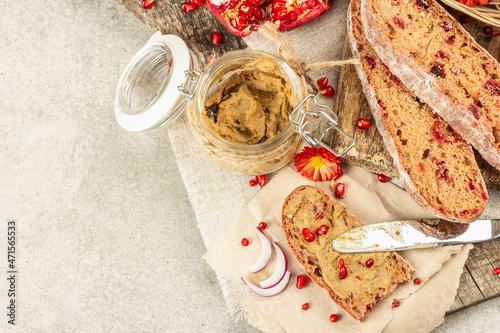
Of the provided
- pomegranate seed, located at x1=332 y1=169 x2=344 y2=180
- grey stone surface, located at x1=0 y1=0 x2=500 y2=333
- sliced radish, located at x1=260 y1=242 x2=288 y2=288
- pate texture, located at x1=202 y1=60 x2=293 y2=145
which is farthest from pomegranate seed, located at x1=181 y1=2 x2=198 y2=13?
sliced radish, located at x1=260 y1=242 x2=288 y2=288

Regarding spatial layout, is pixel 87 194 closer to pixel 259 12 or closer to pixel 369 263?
pixel 259 12

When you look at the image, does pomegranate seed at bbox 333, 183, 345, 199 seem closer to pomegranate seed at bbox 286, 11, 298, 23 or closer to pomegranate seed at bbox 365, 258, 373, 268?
pomegranate seed at bbox 365, 258, 373, 268

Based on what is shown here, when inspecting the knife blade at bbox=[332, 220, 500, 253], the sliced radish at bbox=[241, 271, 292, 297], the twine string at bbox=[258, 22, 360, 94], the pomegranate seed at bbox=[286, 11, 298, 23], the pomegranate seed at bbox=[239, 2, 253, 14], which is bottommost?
the sliced radish at bbox=[241, 271, 292, 297]

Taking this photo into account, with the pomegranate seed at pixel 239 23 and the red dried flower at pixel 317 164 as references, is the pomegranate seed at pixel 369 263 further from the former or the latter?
the pomegranate seed at pixel 239 23

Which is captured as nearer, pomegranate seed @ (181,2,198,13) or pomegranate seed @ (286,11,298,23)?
pomegranate seed @ (286,11,298,23)

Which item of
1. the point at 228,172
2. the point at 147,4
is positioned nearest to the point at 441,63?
the point at 228,172

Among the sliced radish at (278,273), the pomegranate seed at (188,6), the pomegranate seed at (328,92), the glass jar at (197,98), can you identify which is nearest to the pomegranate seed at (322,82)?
the pomegranate seed at (328,92)
